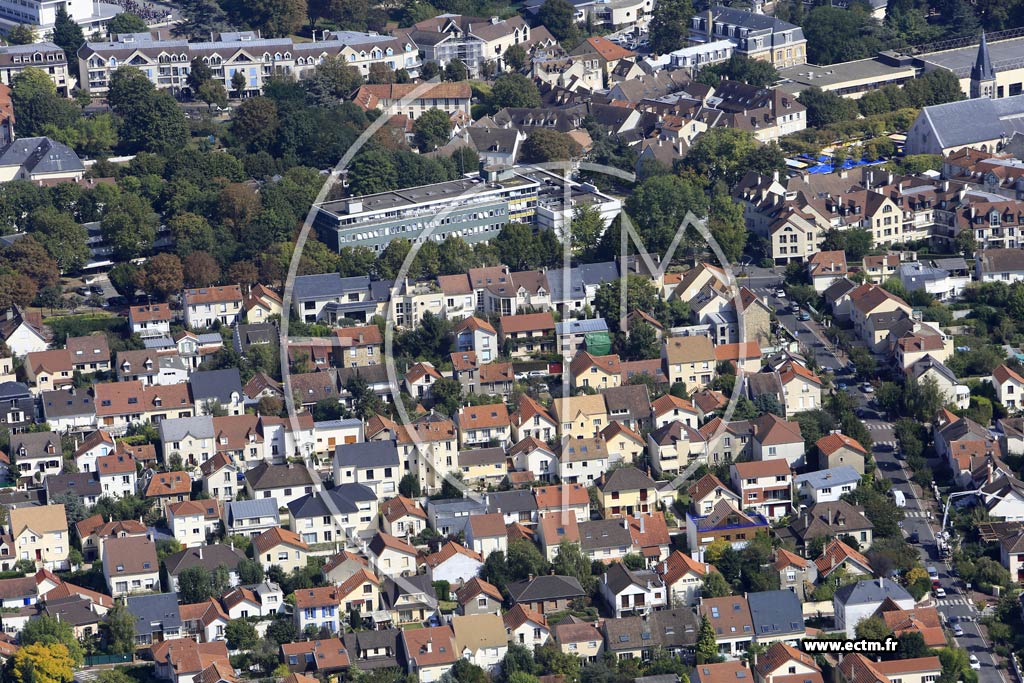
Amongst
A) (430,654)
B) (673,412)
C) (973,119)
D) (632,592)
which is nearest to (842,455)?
(673,412)

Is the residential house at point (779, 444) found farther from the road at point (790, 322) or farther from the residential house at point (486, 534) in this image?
the residential house at point (486, 534)

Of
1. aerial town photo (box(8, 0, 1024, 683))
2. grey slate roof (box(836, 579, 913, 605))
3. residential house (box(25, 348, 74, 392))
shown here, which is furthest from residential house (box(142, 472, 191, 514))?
grey slate roof (box(836, 579, 913, 605))

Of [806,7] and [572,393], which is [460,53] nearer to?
[806,7]

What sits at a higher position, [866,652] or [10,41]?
[10,41]

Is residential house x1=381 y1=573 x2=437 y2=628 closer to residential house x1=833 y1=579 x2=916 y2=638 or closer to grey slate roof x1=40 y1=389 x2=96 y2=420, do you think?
residential house x1=833 y1=579 x2=916 y2=638

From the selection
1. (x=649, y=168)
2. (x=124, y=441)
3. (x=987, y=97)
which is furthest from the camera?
(x=987, y=97)

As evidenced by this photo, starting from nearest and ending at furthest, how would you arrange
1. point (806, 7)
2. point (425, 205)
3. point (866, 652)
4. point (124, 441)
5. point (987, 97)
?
point (866, 652), point (124, 441), point (425, 205), point (987, 97), point (806, 7)

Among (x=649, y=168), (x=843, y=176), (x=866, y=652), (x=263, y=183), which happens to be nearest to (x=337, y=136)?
(x=263, y=183)
